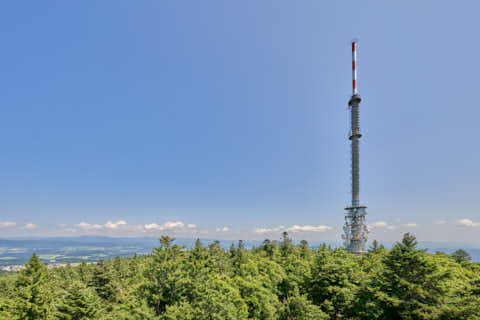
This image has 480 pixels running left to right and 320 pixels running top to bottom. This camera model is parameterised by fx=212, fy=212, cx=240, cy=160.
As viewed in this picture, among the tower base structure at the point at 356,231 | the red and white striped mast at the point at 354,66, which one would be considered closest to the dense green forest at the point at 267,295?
the tower base structure at the point at 356,231

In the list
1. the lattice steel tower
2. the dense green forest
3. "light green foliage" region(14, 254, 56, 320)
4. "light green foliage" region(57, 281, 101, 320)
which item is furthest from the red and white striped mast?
"light green foliage" region(14, 254, 56, 320)

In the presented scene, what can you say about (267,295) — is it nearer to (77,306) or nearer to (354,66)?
(77,306)

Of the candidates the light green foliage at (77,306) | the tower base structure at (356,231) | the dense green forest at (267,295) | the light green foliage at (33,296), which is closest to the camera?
the dense green forest at (267,295)

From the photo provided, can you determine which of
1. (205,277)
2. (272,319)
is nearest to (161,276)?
(205,277)

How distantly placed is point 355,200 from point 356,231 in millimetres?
11515

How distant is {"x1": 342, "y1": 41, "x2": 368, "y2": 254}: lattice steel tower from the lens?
78875 mm

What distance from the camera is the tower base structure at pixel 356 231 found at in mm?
78625

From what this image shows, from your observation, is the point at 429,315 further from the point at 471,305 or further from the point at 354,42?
the point at 354,42

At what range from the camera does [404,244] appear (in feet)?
76.8

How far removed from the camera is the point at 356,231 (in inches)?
3127

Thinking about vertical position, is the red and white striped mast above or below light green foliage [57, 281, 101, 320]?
above

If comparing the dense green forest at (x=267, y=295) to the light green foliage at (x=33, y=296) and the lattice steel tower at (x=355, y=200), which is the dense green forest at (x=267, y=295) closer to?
the light green foliage at (x=33, y=296)

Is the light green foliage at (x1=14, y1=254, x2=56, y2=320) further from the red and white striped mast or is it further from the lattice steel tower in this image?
the red and white striped mast

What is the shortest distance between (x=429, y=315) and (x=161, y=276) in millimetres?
29110
